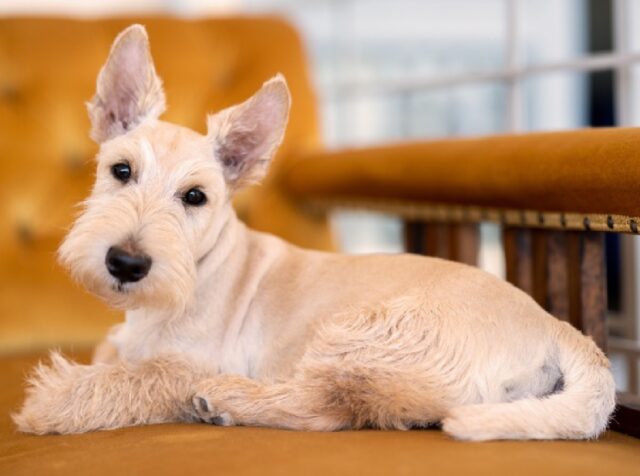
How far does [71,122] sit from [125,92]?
2.51 feet

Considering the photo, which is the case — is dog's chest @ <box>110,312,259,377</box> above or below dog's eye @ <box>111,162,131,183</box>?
below

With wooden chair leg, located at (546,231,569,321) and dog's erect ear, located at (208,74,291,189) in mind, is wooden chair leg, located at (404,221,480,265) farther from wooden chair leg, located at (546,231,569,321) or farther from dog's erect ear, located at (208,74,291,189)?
dog's erect ear, located at (208,74,291,189)

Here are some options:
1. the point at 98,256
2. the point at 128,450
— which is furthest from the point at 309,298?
the point at 128,450

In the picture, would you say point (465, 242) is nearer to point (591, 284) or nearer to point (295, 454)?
point (591, 284)

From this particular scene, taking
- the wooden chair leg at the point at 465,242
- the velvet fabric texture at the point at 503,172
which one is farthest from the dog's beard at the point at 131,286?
the wooden chair leg at the point at 465,242

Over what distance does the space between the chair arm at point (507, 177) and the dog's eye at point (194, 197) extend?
0.60m

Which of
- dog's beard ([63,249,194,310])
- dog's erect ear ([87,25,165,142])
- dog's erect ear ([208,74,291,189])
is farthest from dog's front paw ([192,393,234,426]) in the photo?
dog's erect ear ([87,25,165,142])

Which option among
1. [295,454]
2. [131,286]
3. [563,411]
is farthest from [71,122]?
[563,411]

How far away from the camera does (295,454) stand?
→ 1.36 m

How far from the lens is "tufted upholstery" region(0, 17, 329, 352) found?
8.45 ft

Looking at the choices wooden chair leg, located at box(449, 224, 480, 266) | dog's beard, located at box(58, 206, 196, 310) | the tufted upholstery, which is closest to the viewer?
dog's beard, located at box(58, 206, 196, 310)

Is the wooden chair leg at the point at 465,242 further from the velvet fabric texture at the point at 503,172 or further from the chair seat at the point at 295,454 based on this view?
the chair seat at the point at 295,454

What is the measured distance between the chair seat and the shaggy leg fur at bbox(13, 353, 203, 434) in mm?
47

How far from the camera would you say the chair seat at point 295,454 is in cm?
128
